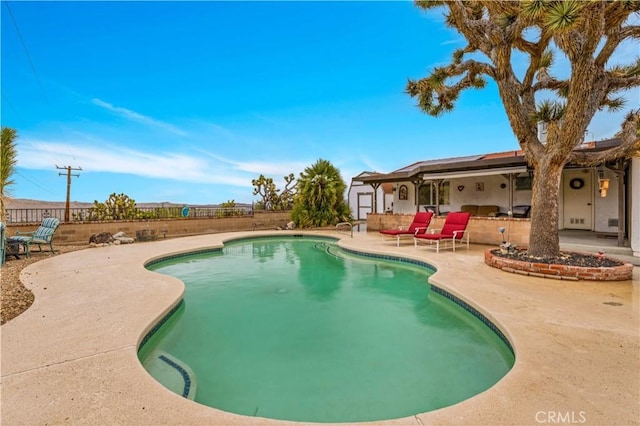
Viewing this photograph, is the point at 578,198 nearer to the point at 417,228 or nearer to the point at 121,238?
the point at 417,228

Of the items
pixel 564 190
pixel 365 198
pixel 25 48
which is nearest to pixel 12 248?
pixel 25 48

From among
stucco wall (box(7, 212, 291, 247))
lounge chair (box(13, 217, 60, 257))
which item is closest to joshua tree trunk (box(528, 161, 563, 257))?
lounge chair (box(13, 217, 60, 257))

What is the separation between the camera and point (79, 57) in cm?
1204

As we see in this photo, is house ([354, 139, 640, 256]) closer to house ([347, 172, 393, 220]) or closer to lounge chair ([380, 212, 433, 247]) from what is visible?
lounge chair ([380, 212, 433, 247])

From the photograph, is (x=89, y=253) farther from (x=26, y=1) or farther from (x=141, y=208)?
(x=26, y=1)

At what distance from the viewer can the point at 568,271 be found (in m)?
5.72

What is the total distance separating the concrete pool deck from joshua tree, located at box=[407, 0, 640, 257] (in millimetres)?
2435

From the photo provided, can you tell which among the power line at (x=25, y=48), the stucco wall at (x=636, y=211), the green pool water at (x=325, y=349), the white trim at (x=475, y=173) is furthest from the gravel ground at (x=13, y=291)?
the white trim at (x=475, y=173)

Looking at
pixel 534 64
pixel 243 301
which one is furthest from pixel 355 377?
pixel 534 64

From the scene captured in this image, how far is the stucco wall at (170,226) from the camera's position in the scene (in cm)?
1166

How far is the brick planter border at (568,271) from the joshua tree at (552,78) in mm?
753

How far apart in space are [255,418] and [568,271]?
245 inches

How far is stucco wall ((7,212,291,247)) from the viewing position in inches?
459

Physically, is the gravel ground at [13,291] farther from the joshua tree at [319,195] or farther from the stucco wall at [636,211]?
the stucco wall at [636,211]
